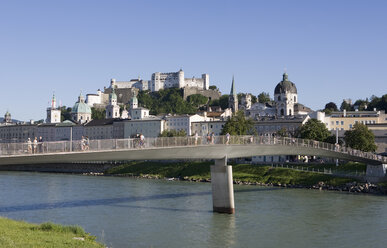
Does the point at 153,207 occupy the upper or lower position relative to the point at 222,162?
lower

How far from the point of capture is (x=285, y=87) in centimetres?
11744

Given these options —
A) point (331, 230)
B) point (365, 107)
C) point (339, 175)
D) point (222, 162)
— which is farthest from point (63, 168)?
point (365, 107)

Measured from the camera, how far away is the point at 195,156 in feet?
104

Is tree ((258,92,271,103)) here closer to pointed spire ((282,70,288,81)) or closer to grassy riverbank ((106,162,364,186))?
pointed spire ((282,70,288,81))

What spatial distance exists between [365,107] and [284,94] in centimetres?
1978

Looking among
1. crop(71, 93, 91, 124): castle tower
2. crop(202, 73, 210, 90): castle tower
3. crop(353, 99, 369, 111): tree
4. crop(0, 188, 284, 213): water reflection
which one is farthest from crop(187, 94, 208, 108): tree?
crop(0, 188, 284, 213): water reflection

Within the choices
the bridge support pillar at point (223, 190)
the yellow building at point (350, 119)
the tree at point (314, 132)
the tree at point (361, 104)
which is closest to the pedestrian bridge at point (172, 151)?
the bridge support pillar at point (223, 190)

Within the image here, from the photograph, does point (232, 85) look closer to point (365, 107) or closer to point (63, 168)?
point (365, 107)

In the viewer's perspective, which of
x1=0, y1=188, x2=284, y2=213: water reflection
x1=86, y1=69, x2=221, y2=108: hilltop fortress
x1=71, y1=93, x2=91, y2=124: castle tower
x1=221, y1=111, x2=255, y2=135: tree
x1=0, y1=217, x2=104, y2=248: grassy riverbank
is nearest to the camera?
x1=0, y1=217, x2=104, y2=248: grassy riverbank

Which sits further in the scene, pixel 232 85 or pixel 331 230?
pixel 232 85

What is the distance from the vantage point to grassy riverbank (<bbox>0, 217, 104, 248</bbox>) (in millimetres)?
17594

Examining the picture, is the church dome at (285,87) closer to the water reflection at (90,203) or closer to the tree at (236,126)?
the tree at (236,126)

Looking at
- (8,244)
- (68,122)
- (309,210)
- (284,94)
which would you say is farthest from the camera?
(68,122)

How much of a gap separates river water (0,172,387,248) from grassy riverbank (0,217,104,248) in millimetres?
1629
